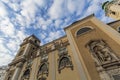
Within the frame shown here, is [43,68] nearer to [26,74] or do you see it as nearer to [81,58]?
[26,74]

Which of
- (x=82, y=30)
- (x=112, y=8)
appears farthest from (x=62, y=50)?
(x=112, y=8)

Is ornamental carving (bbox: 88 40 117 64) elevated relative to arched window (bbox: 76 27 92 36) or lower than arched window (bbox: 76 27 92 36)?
lower

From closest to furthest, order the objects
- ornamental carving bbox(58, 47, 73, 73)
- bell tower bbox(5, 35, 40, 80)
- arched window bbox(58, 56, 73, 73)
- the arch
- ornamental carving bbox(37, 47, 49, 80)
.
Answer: arched window bbox(58, 56, 73, 73)
ornamental carving bbox(58, 47, 73, 73)
ornamental carving bbox(37, 47, 49, 80)
the arch
bell tower bbox(5, 35, 40, 80)

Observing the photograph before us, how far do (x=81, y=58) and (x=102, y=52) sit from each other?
2.45 meters

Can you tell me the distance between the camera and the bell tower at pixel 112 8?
39847 millimetres

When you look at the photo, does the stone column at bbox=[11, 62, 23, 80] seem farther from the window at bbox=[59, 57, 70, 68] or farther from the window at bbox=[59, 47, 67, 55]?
the window at bbox=[59, 57, 70, 68]

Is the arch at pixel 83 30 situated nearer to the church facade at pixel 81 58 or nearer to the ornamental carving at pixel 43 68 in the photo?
the church facade at pixel 81 58

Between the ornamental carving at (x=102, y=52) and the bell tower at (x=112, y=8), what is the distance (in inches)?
1076

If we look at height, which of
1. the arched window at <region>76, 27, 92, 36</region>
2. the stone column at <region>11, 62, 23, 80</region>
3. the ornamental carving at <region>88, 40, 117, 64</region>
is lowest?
the ornamental carving at <region>88, 40, 117, 64</region>

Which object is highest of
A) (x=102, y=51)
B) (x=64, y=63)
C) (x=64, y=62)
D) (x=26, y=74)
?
(x=26, y=74)

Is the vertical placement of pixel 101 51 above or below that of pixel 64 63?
below

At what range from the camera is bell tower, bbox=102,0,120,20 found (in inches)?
1569

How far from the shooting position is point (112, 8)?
4241 centimetres

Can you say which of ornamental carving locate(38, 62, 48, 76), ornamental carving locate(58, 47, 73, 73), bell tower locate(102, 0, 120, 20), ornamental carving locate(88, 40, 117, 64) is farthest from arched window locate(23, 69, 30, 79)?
bell tower locate(102, 0, 120, 20)
